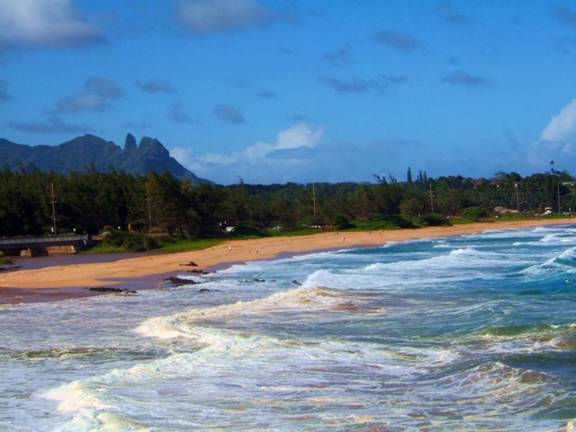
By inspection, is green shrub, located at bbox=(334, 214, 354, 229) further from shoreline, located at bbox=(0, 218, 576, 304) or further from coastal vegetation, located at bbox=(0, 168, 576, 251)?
shoreline, located at bbox=(0, 218, 576, 304)

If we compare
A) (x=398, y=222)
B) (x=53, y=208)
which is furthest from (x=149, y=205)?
(x=398, y=222)

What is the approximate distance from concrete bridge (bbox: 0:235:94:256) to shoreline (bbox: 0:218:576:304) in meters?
9.07

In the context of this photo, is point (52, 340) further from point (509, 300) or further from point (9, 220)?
point (9, 220)

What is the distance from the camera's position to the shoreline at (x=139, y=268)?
27958 millimetres

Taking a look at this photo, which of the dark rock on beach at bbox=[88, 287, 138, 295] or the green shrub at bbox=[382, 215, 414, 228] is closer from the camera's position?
the dark rock on beach at bbox=[88, 287, 138, 295]

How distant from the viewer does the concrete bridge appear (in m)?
52.1

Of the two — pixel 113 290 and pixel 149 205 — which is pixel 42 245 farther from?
pixel 113 290

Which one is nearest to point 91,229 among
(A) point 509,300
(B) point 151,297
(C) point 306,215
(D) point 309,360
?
(C) point 306,215

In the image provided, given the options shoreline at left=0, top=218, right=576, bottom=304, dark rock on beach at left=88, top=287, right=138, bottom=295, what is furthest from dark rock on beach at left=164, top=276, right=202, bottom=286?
dark rock on beach at left=88, top=287, right=138, bottom=295

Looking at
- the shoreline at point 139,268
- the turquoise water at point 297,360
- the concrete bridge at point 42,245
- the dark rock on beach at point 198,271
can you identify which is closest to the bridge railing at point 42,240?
the concrete bridge at point 42,245

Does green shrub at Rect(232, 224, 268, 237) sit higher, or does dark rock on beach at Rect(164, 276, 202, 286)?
green shrub at Rect(232, 224, 268, 237)

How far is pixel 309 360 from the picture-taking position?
47.0 ft

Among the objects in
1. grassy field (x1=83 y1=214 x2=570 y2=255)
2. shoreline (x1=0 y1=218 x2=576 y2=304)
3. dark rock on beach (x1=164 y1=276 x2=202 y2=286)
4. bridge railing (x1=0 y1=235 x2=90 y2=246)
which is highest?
bridge railing (x1=0 y1=235 x2=90 y2=246)

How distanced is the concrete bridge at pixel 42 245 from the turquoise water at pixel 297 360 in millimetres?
27672
